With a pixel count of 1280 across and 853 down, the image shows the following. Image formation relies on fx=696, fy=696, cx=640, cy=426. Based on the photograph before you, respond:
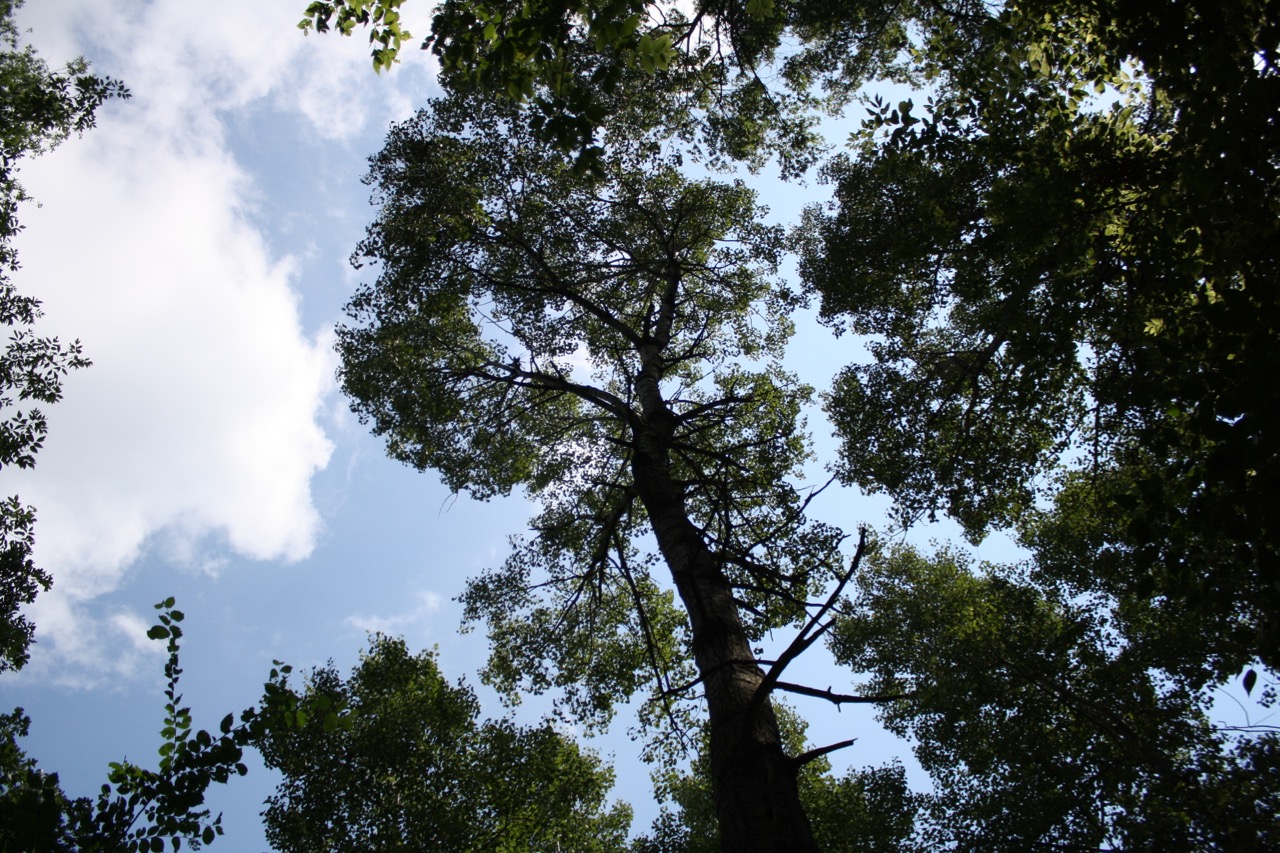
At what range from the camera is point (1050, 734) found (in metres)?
10.2

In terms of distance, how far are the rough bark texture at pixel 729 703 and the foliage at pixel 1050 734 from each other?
13.7 ft

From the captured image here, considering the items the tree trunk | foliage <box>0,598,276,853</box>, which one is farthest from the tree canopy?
foliage <box>0,598,276,853</box>

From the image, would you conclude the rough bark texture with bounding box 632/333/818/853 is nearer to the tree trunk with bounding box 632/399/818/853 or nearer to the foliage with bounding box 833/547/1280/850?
the tree trunk with bounding box 632/399/818/853

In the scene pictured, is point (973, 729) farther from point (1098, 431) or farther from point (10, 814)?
point (10, 814)

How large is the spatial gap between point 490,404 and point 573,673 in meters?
3.95

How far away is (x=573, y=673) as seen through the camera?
923 centimetres

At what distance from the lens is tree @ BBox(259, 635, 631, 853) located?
9656 millimetres

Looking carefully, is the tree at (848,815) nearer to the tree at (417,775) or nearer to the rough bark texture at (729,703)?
the tree at (417,775)

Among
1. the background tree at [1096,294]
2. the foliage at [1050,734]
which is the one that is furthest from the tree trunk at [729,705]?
the foliage at [1050,734]

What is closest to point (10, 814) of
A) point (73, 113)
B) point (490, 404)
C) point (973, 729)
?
point (490, 404)

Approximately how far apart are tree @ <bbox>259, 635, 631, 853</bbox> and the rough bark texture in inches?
238

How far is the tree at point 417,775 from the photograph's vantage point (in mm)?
9656

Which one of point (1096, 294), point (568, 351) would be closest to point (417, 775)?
point (568, 351)

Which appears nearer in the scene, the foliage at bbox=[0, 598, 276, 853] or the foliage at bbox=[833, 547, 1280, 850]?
the foliage at bbox=[0, 598, 276, 853]
